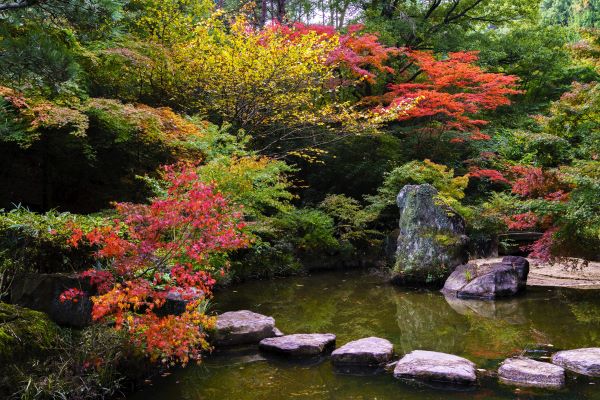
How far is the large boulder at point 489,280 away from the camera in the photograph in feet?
27.1

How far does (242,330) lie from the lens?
19.7 feet

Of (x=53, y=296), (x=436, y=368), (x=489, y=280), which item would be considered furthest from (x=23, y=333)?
(x=489, y=280)

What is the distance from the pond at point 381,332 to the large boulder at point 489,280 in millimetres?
255

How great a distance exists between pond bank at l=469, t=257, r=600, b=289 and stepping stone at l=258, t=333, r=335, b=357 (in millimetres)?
4819

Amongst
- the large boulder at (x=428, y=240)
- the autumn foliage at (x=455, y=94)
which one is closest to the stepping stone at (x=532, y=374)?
the large boulder at (x=428, y=240)

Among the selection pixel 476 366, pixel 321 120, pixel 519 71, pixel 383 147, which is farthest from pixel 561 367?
pixel 519 71

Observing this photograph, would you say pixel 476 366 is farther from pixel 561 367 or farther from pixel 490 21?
pixel 490 21

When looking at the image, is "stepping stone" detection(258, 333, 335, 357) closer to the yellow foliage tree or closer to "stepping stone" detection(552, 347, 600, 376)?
"stepping stone" detection(552, 347, 600, 376)

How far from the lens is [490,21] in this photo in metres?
14.7

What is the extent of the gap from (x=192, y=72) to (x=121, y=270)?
6.27 meters

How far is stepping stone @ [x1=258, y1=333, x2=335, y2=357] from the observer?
5.54 meters

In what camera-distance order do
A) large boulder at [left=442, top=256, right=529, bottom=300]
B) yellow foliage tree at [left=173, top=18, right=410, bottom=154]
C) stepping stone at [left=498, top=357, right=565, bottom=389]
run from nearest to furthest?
stepping stone at [left=498, top=357, right=565, bottom=389], large boulder at [left=442, top=256, right=529, bottom=300], yellow foliage tree at [left=173, top=18, right=410, bottom=154]

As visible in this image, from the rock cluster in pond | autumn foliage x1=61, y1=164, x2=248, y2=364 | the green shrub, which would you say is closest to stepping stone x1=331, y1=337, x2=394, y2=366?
the rock cluster in pond

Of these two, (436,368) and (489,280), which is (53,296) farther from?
(489,280)
